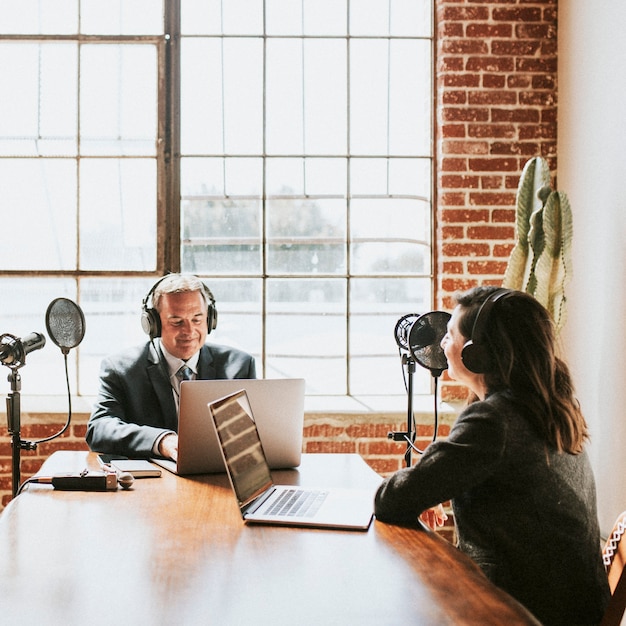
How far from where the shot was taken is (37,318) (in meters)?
3.67

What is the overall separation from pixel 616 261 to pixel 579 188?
0.53m

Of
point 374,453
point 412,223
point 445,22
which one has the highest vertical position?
point 445,22

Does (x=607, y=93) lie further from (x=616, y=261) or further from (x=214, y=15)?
(x=214, y=15)

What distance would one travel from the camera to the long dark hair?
1605mm

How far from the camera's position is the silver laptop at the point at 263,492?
1.69 metres

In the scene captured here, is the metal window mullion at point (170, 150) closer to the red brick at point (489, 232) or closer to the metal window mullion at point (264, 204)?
the metal window mullion at point (264, 204)

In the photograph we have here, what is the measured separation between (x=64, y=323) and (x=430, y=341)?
4.32ft

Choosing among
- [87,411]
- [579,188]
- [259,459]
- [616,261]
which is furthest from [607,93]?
[87,411]

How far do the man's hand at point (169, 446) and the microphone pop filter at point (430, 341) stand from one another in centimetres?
82

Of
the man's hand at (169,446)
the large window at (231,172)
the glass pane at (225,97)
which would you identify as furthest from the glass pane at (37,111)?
the man's hand at (169,446)

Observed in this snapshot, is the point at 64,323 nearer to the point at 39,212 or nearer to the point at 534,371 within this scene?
the point at 39,212

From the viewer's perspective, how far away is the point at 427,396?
372cm

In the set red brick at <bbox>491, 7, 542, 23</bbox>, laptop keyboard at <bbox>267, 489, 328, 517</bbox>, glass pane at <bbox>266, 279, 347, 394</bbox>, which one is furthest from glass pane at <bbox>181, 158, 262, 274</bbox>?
laptop keyboard at <bbox>267, 489, 328, 517</bbox>

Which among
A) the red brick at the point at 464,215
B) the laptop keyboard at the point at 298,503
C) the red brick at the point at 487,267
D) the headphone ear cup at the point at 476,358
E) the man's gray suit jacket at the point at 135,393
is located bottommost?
the laptop keyboard at the point at 298,503
